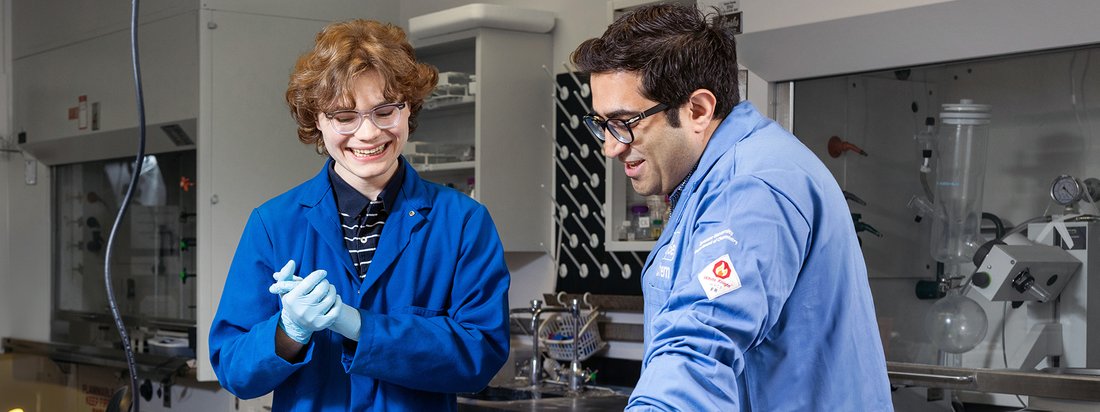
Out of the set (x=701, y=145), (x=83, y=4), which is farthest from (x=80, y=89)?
(x=701, y=145)

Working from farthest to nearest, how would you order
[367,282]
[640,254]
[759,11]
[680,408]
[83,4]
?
[83,4], [640,254], [759,11], [367,282], [680,408]

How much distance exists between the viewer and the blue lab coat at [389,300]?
1.47 metres

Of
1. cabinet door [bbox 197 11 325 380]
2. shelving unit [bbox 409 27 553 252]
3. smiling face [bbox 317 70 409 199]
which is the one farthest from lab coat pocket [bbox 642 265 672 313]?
cabinet door [bbox 197 11 325 380]

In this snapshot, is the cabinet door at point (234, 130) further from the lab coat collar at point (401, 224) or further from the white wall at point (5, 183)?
the lab coat collar at point (401, 224)

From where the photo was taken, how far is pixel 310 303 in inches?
52.9

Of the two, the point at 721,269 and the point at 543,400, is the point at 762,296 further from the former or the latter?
the point at 543,400

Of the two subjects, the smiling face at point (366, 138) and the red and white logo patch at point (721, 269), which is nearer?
the red and white logo patch at point (721, 269)

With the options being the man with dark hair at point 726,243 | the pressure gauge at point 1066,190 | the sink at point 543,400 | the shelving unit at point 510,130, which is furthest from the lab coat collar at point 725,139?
the shelving unit at point 510,130

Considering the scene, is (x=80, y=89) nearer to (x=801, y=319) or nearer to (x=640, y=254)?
(x=640, y=254)

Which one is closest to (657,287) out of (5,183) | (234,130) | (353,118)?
(353,118)

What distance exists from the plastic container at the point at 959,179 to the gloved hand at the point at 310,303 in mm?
1424

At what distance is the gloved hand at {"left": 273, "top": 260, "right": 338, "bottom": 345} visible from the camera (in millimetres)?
1337

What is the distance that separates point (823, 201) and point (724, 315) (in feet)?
0.53

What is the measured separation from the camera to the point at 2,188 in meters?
5.08
